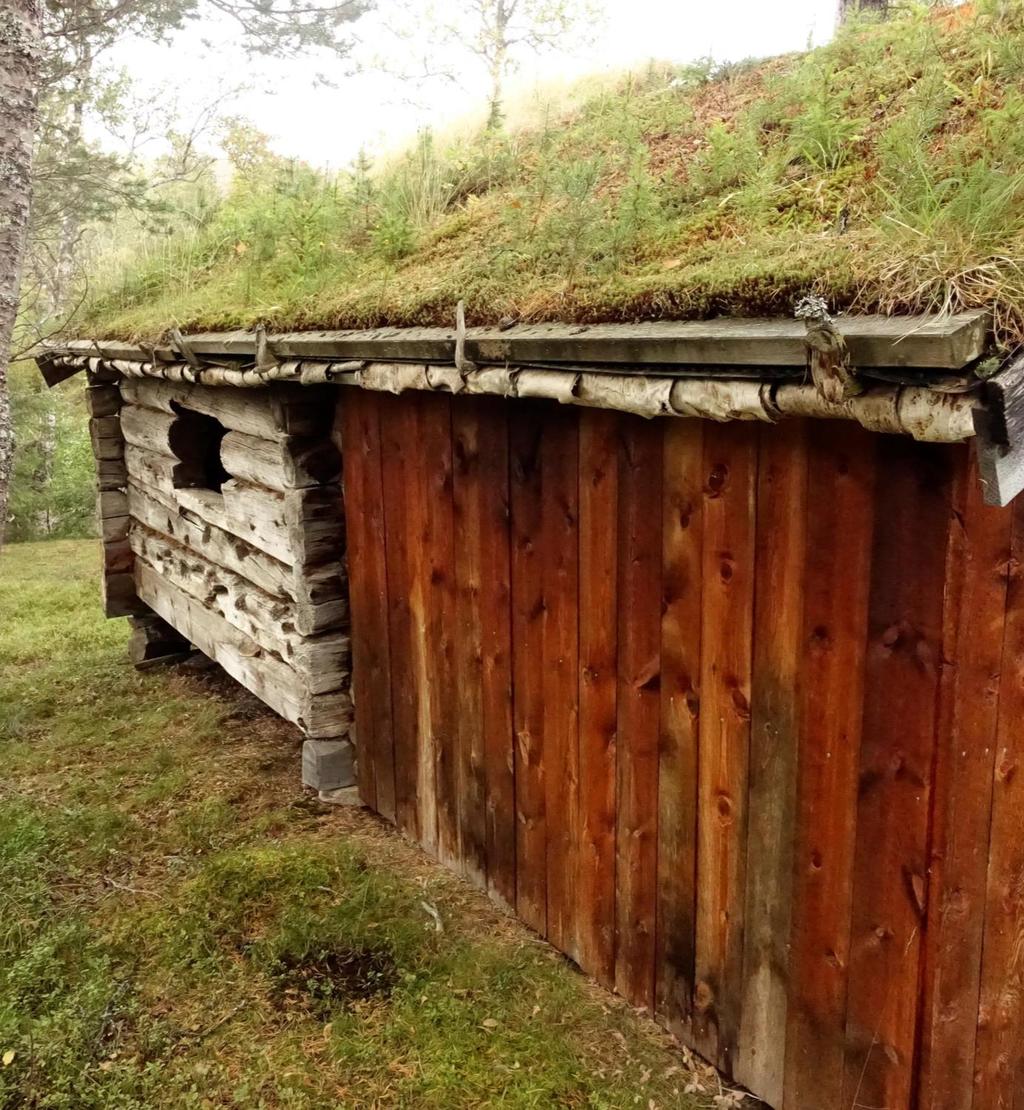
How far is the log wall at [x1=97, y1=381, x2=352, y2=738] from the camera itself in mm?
5055

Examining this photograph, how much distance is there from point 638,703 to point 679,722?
0.19m

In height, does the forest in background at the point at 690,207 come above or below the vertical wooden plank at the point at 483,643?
above

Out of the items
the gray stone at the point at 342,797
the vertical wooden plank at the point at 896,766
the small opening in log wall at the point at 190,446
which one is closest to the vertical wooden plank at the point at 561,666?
the vertical wooden plank at the point at 896,766

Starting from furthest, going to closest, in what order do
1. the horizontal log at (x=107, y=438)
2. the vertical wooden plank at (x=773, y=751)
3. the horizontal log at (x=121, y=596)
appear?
1. the horizontal log at (x=121, y=596)
2. the horizontal log at (x=107, y=438)
3. the vertical wooden plank at (x=773, y=751)

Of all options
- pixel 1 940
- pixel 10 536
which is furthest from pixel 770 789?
pixel 10 536

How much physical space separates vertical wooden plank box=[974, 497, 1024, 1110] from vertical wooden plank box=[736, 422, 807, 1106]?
546mm

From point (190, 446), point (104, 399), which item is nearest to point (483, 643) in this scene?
point (190, 446)

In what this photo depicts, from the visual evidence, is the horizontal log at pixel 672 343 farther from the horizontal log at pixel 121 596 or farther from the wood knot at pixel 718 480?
the horizontal log at pixel 121 596

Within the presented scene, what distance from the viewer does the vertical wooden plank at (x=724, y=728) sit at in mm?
2791

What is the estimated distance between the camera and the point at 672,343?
8.21 feet

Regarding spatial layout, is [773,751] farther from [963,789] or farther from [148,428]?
[148,428]

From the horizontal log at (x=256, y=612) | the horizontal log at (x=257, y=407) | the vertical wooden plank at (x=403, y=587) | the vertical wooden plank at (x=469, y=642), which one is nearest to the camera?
the vertical wooden plank at (x=469, y=642)

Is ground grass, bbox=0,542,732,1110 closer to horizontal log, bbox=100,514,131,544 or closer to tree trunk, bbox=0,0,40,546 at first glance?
tree trunk, bbox=0,0,40,546

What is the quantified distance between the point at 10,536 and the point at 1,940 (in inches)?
543
